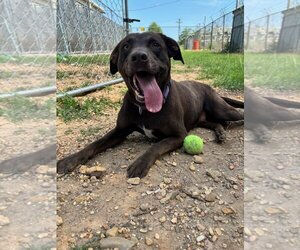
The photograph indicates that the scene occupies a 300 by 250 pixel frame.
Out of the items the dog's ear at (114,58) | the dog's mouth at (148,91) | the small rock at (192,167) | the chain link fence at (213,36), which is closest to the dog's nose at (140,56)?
the dog's mouth at (148,91)

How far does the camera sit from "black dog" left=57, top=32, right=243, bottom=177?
7.79ft

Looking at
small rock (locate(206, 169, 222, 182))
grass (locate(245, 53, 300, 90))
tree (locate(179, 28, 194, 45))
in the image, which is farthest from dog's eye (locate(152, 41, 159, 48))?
tree (locate(179, 28, 194, 45))

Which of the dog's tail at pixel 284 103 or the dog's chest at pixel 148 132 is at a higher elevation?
the dog's tail at pixel 284 103

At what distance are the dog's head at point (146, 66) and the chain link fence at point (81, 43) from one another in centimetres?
221

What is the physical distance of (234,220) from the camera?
1668mm

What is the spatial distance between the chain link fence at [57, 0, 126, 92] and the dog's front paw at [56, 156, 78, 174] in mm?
2419

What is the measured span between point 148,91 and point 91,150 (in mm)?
592

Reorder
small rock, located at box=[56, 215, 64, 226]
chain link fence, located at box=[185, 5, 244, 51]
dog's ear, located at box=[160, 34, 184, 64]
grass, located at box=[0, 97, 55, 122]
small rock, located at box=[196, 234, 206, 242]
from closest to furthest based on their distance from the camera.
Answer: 1. small rock, located at box=[196, 234, 206, 242]
2. small rock, located at box=[56, 215, 64, 226]
3. grass, located at box=[0, 97, 55, 122]
4. dog's ear, located at box=[160, 34, 184, 64]
5. chain link fence, located at box=[185, 5, 244, 51]

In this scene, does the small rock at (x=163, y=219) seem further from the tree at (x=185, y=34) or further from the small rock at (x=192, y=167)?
the tree at (x=185, y=34)

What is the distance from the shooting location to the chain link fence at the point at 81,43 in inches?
207

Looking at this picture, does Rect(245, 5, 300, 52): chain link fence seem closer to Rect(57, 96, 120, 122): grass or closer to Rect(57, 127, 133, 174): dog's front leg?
Rect(57, 127, 133, 174): dog's front leg

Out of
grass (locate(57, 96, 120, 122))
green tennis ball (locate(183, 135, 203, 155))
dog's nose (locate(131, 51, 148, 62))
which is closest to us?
dog's nose (locate(131, 51, 148, 62))

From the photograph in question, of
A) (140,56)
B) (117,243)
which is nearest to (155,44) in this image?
(140,56)

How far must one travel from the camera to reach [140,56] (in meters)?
2.35
